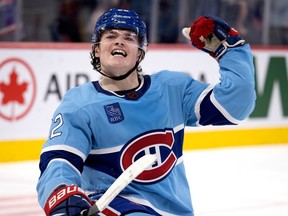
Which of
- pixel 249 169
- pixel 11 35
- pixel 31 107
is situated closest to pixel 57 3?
pixel 11 35

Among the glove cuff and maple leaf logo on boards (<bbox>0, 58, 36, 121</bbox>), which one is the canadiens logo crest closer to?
the glove cuff

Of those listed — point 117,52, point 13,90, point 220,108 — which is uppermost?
point 117,52

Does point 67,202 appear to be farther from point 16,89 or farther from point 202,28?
point 16,89

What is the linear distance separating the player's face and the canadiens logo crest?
22cm

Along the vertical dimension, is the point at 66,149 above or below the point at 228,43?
below

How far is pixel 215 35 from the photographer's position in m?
2.50

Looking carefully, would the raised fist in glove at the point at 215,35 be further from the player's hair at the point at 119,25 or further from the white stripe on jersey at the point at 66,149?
the white stripe on jersey at the point at 66,149

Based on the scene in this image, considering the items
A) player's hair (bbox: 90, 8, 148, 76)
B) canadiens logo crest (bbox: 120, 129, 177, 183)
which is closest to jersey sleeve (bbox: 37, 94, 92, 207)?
canadiens logo crest (bbox: 120, 129, 177, 183)

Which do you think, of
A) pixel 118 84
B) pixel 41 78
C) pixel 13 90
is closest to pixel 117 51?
pixel 118 84

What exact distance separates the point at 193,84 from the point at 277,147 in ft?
16.4

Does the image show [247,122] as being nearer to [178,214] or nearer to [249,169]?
[249,169]

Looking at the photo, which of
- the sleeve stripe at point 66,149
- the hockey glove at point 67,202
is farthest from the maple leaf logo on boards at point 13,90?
the hockey glove at point 67,202

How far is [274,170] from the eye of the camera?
6.09 meters

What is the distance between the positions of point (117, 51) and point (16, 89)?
3586 mm
